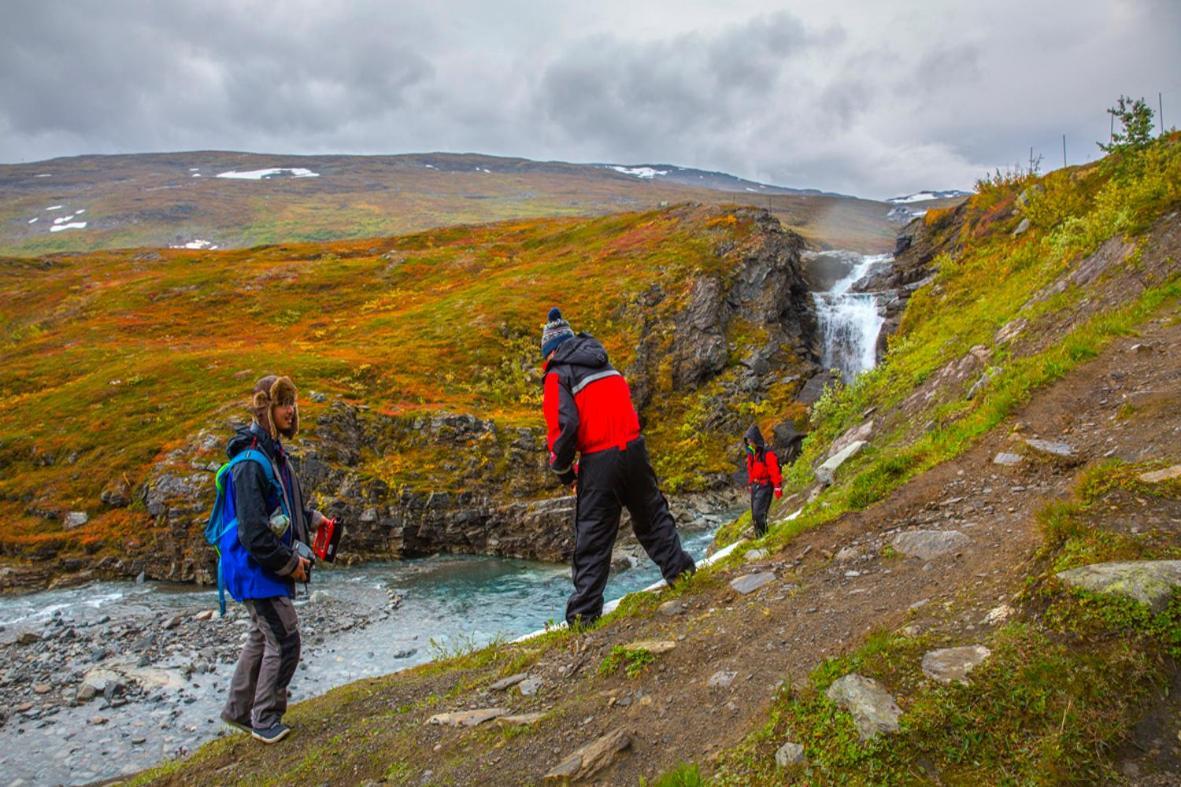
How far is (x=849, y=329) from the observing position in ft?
155

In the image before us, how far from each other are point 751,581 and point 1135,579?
3.97 m

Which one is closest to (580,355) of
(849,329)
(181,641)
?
(181,641)

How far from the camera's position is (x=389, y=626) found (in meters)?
19.5

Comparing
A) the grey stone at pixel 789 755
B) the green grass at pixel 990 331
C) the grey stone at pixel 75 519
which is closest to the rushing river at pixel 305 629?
the grey stone at pixel 75 519

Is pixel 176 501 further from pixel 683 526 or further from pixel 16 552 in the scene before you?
pixel 683 526

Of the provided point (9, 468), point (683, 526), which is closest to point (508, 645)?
point (683, 526)

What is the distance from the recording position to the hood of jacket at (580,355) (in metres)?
7.80

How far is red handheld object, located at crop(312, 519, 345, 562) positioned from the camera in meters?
7.82

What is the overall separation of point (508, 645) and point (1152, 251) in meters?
15.1

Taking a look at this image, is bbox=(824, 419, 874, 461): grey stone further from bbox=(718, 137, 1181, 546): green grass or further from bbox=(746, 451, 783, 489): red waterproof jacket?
bbox=(746, 451, 783, 489): red waterproof jacket

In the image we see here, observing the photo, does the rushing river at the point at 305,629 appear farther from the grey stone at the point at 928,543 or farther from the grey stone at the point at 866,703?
the grey stone at the point at 866,703

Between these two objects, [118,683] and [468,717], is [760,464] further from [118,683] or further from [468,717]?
[118,683]

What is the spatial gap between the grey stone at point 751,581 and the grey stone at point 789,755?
3.23 metres

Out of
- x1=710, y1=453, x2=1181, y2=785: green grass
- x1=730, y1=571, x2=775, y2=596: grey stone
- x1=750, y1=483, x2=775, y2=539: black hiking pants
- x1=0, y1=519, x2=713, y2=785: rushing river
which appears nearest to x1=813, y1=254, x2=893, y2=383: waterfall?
x1=0, y1=519, x2=713, y2=785: rushing river
